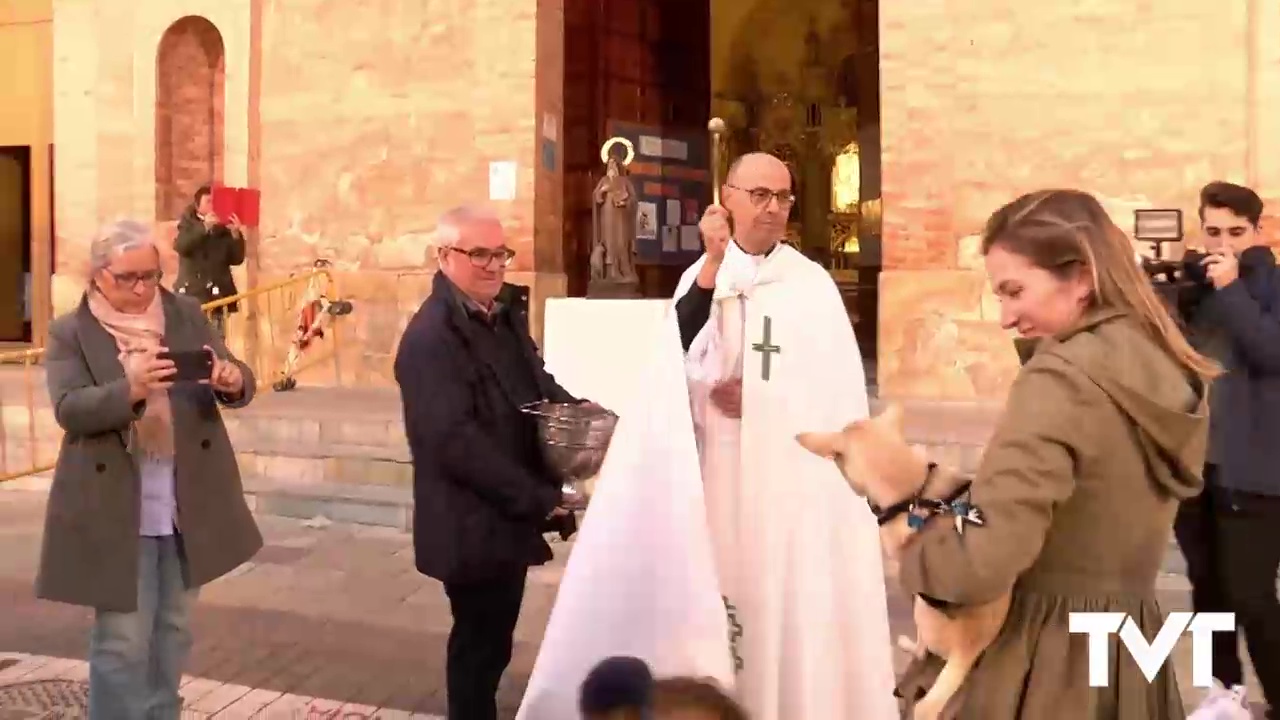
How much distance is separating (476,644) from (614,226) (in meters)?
7.53

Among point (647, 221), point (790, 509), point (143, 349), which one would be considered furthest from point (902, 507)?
point (647, 221)

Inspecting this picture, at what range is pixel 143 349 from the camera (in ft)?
11.8

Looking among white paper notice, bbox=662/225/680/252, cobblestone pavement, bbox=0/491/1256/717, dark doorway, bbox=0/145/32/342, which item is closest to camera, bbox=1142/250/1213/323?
cobblestone pavement, bbox=0/491/1256/717

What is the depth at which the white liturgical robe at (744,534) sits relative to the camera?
354 cm

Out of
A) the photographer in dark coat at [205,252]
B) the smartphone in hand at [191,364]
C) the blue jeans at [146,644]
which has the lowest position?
the blue jeans at [146,644]

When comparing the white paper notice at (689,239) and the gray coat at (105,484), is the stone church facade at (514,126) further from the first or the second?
the gray coat at (105,484)

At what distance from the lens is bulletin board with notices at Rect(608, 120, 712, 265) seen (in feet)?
41.6

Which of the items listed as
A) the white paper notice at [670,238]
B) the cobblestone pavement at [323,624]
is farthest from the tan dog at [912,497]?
the white paper notice at [670,238]

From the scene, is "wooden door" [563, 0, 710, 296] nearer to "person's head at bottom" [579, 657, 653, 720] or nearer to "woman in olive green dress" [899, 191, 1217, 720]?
"person's head at bottom" [579, 657, 653, 720]

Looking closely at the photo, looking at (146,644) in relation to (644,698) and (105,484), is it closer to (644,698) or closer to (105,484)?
(105,484)

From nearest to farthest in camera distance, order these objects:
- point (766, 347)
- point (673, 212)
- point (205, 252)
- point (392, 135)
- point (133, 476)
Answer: point (133, 476) → point (766, 347) → point (205, 252) → point (392, 135) → point (673, 212)

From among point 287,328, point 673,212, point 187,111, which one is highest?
point 187,111

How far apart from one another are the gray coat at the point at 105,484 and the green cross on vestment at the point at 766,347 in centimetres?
170

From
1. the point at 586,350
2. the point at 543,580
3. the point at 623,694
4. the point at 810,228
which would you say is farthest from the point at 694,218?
the point at 623,694
